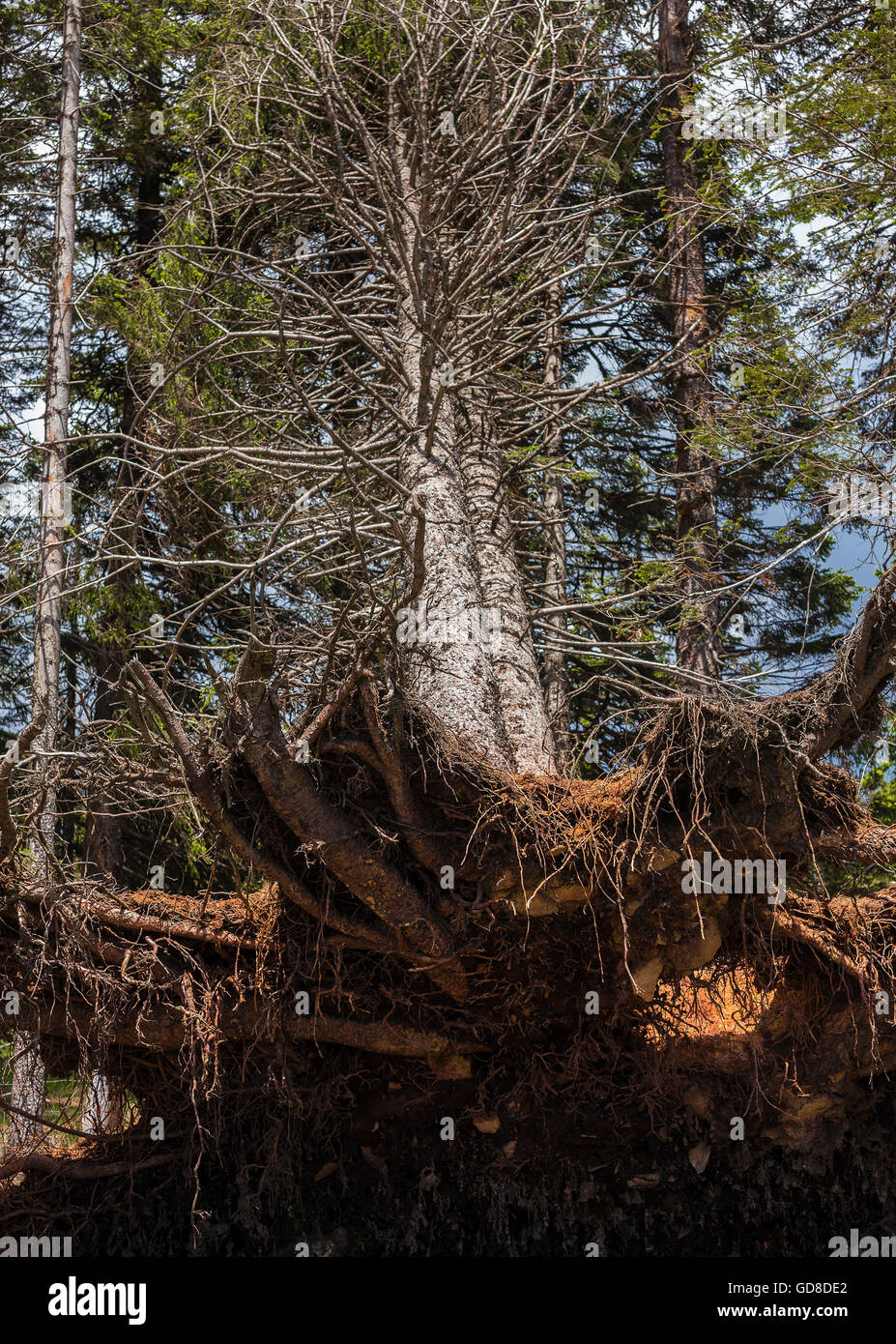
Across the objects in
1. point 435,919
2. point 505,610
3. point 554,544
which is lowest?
point 435,919

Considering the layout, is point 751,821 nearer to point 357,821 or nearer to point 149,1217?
point 357,821

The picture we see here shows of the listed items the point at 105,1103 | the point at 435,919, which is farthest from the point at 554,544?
the point at 105,1103

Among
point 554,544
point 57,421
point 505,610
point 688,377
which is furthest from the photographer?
point 688,377

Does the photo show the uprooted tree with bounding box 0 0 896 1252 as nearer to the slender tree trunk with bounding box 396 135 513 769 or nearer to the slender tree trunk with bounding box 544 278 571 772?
the slender tree trunk with bounding box 396 135 513 769

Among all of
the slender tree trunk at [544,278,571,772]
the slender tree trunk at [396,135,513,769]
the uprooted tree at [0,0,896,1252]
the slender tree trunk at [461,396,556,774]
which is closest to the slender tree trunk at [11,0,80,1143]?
the uprooted tree at [0,0,896,1252]

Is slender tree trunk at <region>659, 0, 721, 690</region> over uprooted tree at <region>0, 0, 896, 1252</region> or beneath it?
over

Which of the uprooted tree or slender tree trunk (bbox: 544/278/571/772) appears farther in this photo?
slender tree trunk (bbox: 544/278/571/772)

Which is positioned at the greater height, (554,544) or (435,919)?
(554,544)

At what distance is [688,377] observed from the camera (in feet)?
38.9

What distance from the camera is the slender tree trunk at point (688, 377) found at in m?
10.5

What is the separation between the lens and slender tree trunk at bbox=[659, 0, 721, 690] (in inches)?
414

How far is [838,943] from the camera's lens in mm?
6254

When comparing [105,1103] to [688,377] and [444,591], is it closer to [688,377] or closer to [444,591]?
[444,591]

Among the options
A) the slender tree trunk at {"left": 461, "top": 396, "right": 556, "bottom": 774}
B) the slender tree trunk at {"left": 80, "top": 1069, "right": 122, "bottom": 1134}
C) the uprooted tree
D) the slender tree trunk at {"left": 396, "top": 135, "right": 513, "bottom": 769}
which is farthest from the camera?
the slender tree trunk at {"left": 461, "top": 396, "right": 556, "bottom": 774}
